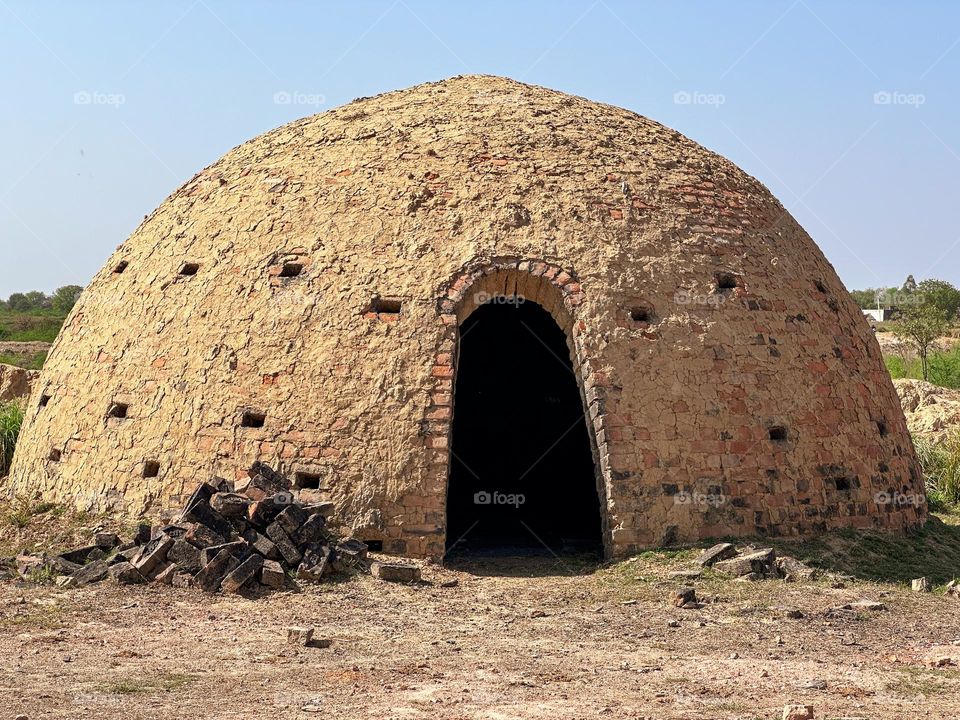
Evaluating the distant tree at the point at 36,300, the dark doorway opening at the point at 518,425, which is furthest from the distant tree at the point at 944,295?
the distant tree at the point at 36,300

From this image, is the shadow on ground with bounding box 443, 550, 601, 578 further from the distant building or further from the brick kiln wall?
the distant building

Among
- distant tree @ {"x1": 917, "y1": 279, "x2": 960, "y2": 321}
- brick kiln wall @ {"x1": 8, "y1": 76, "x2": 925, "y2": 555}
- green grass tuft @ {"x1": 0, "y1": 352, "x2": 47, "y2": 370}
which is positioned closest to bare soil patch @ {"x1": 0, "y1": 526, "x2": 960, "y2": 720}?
brick kiln wall @ {"x1": 8, "y1": 76, "x2": 925, "y2": 555}

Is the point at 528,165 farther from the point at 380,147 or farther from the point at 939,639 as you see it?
the point at 939,639

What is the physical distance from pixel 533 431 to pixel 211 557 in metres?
7.05

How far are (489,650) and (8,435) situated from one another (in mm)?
9748

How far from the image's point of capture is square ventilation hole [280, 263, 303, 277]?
34.0 ft

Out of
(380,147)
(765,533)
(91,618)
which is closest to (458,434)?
(380,147)

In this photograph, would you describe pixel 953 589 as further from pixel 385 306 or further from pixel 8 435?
pixel 8 435

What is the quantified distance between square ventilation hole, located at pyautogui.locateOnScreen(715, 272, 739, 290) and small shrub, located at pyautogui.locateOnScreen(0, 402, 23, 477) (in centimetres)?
933

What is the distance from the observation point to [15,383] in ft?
64.4

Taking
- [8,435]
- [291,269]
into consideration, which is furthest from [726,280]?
[8,435]

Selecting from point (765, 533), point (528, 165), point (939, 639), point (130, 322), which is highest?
point (528, 165)

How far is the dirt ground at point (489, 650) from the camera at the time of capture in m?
5.55

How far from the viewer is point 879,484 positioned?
35.5 ft
